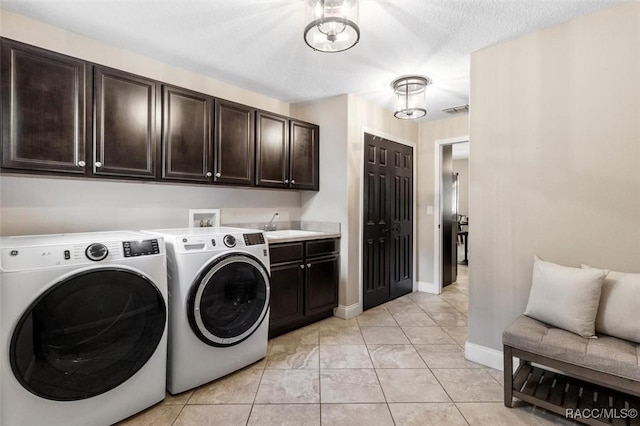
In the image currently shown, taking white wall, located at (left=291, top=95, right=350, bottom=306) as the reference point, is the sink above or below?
below

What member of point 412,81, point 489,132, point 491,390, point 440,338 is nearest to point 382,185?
point 412,81

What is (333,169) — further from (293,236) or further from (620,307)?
(620,307)

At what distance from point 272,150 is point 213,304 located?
1.64 m

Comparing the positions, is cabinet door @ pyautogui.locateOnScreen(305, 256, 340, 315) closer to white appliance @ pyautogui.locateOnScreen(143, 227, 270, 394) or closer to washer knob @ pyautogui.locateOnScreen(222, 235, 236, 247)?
white appliance @ pyautogui.locateOnScreen(143, 227, 270, 394)

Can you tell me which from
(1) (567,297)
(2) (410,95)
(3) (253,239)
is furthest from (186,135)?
(1) (567,297)

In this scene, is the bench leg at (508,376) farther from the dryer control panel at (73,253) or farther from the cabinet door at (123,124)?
the cabinet door at (123,124)

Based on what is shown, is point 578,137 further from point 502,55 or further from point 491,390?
point 491,390

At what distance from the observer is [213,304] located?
84.1 inches

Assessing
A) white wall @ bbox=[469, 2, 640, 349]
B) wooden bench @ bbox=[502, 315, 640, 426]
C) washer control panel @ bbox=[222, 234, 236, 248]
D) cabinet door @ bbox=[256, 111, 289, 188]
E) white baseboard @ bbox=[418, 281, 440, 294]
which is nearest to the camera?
wooden bench @ bbox=[502, 315, 640, 426]

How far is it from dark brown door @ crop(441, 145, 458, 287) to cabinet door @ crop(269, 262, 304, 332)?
2.44 meters

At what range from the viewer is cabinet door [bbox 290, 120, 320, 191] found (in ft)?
11.1

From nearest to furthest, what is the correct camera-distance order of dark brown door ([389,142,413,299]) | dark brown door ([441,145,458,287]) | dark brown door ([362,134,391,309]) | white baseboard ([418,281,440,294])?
dark brown door ([362,134,391,309]) → dark brown door ([389,142,413,299]) → white baseboard ([418,281,440,294]) → dark brown door ([441,145,458,287])

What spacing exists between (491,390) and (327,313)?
171 cm

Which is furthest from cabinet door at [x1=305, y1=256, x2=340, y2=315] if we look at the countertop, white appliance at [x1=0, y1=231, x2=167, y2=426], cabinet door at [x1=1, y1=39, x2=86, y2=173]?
cabinet door at [x1=1, y1=39, x2=86, y2=173]
